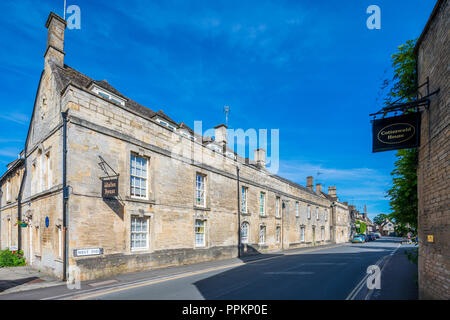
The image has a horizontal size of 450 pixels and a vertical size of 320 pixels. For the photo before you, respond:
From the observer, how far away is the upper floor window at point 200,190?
717 inches

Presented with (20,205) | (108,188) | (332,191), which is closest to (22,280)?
(108,188)

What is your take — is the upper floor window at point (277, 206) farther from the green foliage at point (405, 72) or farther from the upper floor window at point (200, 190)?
the green foliage at point (405, 72)

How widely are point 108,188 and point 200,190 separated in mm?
7655

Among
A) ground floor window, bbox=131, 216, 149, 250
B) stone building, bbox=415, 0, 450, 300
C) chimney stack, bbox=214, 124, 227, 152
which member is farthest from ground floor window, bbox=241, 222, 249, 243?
stone building, bbox=415, 0, 450, 300

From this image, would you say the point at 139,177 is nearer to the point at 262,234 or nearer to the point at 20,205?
the point at 20,205

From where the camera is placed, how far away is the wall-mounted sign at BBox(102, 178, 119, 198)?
11453 mm

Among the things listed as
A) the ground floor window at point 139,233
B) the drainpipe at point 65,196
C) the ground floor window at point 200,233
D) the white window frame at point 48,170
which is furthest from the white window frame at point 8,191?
the ground floor window at point 200,233

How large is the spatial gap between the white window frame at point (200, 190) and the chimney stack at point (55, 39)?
33.7 feet

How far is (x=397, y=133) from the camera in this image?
715 cm

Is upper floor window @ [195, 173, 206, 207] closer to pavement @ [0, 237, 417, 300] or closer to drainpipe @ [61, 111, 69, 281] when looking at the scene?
pavement @ [0, 237, 417, 300]

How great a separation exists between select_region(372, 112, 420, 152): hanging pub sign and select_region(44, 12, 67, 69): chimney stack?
51.8ft

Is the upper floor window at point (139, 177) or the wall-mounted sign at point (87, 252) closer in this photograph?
the wall-mounted sign at point (87, 252)

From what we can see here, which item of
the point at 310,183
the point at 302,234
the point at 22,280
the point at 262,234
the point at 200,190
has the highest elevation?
the point at 200,190
